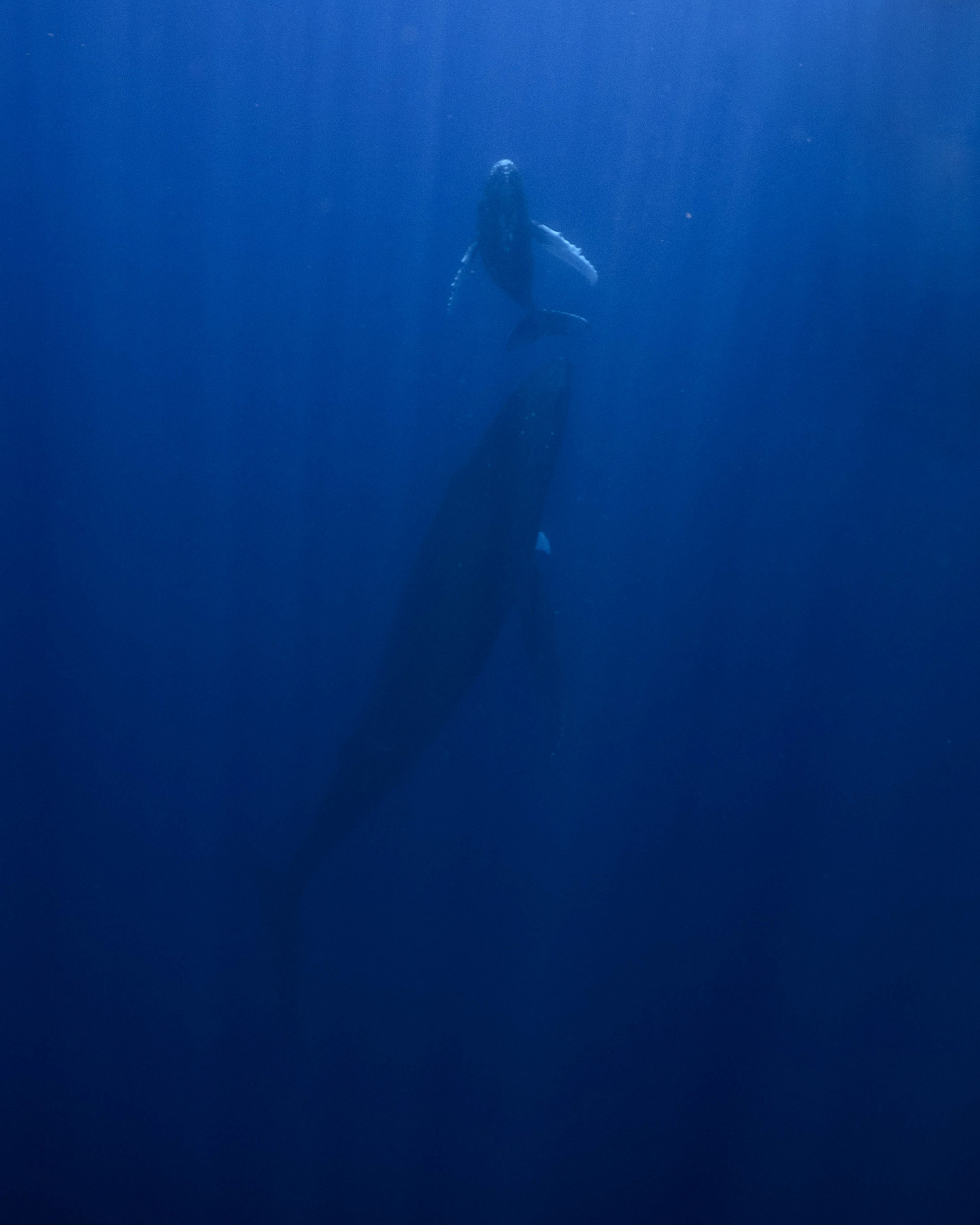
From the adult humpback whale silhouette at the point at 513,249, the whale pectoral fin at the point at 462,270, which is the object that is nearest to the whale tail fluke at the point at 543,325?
the adult humpback whale silhouette at the point at 513,249

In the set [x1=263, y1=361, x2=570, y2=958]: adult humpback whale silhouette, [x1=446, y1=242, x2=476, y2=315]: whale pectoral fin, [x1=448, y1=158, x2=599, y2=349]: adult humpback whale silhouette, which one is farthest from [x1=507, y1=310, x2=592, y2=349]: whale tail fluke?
[x1=446, y1=242, x2=476, y2=315]: whale pectoral fin

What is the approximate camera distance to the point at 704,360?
1012 cm

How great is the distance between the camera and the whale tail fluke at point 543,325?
3662mm

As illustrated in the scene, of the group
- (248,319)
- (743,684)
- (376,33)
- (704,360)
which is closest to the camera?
(743,684)

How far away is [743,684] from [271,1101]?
553 centimetres

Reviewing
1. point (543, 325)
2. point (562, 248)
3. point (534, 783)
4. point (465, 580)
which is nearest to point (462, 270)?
point (562, 248)

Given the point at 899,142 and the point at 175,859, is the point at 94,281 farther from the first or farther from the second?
the point at 899,142

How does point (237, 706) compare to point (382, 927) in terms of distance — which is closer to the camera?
point (382, 927)

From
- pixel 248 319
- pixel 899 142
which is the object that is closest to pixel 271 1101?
pixel 248 319

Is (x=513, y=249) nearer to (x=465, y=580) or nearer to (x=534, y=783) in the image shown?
(x=465, y=580)

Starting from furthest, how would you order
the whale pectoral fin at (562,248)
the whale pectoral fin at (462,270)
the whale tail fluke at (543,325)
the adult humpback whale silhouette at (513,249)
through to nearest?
the whale pectoral fin at (462,270)
the whale pectoral fin at (562,248)
the whale tail fluke at (543,325)
the adult humpback whale silhouette at (513,249)

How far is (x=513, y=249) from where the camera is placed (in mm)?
3449

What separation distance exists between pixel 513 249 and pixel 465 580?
1.55 m

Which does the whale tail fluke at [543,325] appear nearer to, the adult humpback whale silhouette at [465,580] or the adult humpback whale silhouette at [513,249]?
the adult humpback whale silhouette at [513,249]
